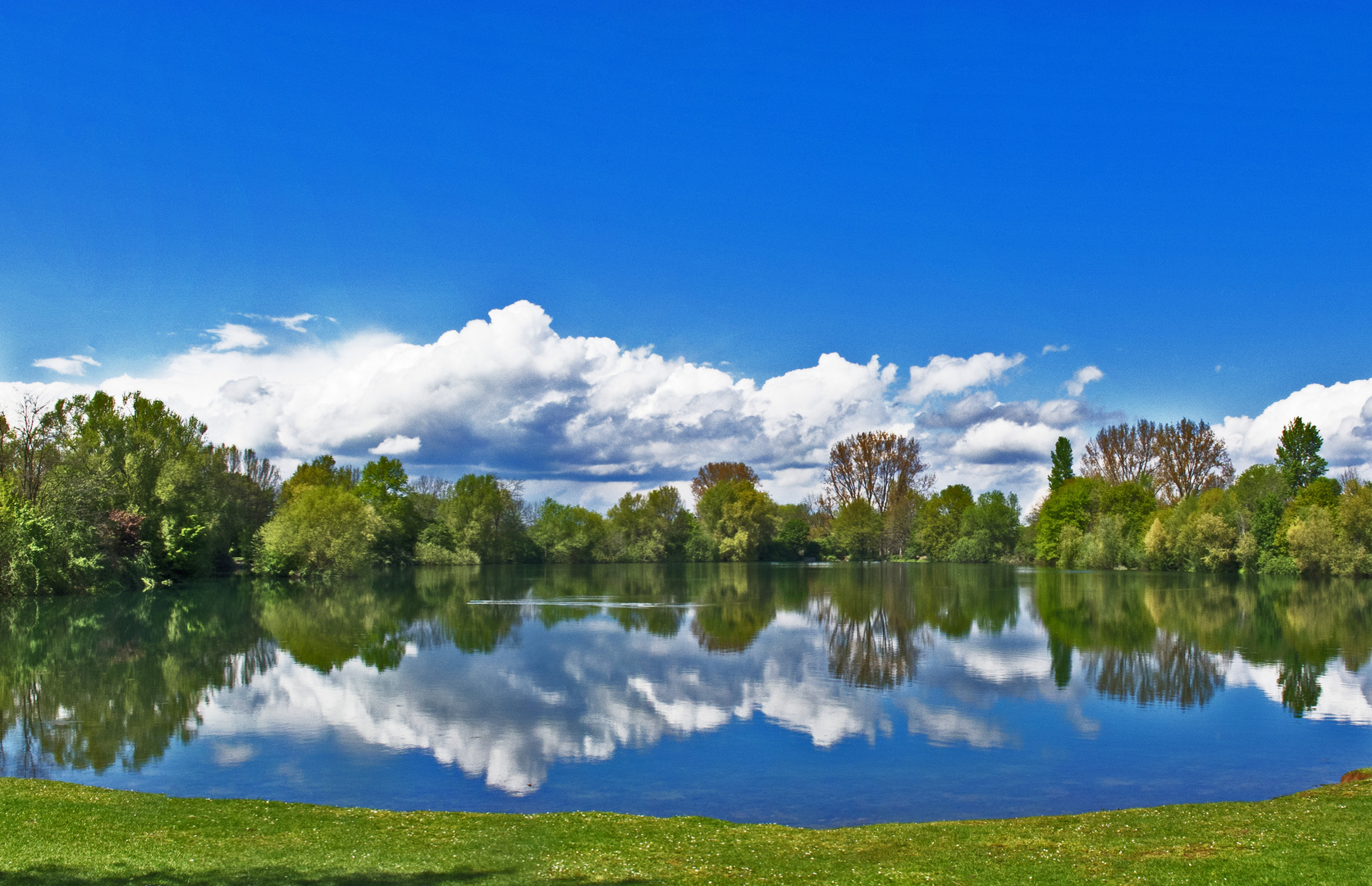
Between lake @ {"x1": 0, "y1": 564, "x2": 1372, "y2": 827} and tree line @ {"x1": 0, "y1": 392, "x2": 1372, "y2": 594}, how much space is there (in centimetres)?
1724

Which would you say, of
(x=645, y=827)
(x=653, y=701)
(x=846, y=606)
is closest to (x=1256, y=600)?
(x=846, y=606)

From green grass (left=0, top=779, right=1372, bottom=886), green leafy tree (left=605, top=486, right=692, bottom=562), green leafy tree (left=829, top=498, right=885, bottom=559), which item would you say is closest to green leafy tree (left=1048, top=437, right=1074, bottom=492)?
green leafy tree (left=829, top=498, right=885, bottom=559)

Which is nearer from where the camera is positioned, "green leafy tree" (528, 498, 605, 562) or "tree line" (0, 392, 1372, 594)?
"tree line" (0, 392, 1372, 594)

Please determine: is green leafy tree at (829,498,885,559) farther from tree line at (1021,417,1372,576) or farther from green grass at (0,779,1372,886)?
green grass at (0,779,1372,886)

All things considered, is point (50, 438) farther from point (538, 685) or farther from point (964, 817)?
point (964, 817)

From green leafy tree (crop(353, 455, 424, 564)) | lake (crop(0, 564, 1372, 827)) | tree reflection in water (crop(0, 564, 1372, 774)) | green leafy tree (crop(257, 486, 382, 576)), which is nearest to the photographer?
lake (crop(0, 564, 1372, 827))

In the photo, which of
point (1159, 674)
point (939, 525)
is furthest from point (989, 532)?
point (1159, 674)

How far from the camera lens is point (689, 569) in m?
90.2

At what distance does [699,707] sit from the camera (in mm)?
19516

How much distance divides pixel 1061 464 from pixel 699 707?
95.4m

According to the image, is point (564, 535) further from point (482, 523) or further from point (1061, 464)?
Answer: point (1061, 464)

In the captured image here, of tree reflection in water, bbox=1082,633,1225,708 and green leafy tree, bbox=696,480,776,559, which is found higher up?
green leafy tree, bbox=696,480,776,559

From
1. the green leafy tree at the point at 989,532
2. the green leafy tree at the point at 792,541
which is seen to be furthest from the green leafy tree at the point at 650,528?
the green leafy tree at the point at 989,532

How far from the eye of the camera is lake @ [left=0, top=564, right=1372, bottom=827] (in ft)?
44.2
